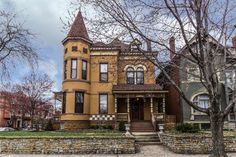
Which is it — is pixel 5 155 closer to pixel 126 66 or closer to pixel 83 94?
pixel 83 94

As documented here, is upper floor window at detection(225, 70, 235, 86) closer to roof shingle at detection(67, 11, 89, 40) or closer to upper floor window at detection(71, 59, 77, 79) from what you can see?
roof shingle at detection(67, 11, 89, 40)

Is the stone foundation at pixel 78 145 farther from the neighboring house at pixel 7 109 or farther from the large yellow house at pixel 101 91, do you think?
the neighboring house at pixel 7 109

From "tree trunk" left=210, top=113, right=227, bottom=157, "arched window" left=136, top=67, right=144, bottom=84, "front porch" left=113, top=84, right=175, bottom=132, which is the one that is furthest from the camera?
"arched window" left=136, top=67, right=144, bottom=84

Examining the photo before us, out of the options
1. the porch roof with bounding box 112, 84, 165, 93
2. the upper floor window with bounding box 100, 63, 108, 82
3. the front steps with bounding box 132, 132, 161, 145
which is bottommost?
the front steps with bounding box 132, 132, 161, 145

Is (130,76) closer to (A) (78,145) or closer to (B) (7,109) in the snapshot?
(A) (78,145)

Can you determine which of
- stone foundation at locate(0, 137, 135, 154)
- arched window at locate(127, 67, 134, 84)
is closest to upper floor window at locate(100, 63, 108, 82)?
arched window at locate(127, 67, 134, 84)

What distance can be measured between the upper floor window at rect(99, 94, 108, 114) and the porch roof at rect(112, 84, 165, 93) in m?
1.63

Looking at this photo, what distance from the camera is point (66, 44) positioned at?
26875 mm

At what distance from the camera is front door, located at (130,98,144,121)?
27359mm

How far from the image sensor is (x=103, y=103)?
27.4 m

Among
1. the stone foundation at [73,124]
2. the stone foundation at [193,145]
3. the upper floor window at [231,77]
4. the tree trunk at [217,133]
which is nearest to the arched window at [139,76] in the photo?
the stone foundation at [73,124]

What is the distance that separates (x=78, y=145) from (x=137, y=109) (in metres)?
13.8

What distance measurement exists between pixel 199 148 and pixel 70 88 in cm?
1481

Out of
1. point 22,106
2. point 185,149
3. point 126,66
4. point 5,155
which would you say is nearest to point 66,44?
point 126,66
